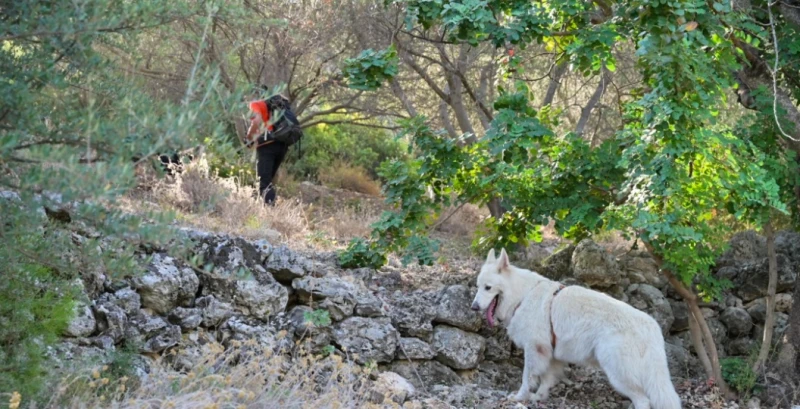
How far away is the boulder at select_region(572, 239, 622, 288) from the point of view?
9367mm

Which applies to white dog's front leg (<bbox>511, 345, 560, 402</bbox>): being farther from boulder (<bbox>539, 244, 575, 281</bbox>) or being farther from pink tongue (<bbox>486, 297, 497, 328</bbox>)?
boulder (<bbox>539, 244, 575, 281</bbox>)

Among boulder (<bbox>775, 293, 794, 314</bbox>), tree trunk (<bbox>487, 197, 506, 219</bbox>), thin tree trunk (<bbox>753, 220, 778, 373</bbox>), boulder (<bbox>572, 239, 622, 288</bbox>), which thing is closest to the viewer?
thin tree trunk (<bbox>753, 220, 778, 373</bbox>)

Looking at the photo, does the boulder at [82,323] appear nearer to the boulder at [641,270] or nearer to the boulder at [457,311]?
the boulder at [457,311]

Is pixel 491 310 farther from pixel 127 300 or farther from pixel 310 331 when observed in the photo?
pixel 127 300

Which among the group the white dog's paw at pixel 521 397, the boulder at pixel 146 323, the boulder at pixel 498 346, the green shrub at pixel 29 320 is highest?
the green shrub at pixel 29 320

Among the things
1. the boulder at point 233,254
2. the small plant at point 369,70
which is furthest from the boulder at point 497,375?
the small plant at point 369,70

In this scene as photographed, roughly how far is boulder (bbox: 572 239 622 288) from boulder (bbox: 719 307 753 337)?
1572mm

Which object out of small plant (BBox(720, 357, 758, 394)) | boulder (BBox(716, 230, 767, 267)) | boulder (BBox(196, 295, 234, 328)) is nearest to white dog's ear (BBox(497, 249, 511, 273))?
boulder (BBox(196, 295, 234, 328))

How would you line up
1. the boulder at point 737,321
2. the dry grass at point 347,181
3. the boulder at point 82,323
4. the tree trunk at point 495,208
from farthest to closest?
the dry grass at point 347,181 < the tree trunk at point 495,208 < the boulder at point 737,321 < the boulder at point 82,323

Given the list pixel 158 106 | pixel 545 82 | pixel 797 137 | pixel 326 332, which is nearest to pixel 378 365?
pixel 326 332

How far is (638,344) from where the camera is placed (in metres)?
7.13

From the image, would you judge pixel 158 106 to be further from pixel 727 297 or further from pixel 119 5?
pixel 727 297

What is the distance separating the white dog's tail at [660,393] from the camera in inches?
276

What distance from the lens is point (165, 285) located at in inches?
269
